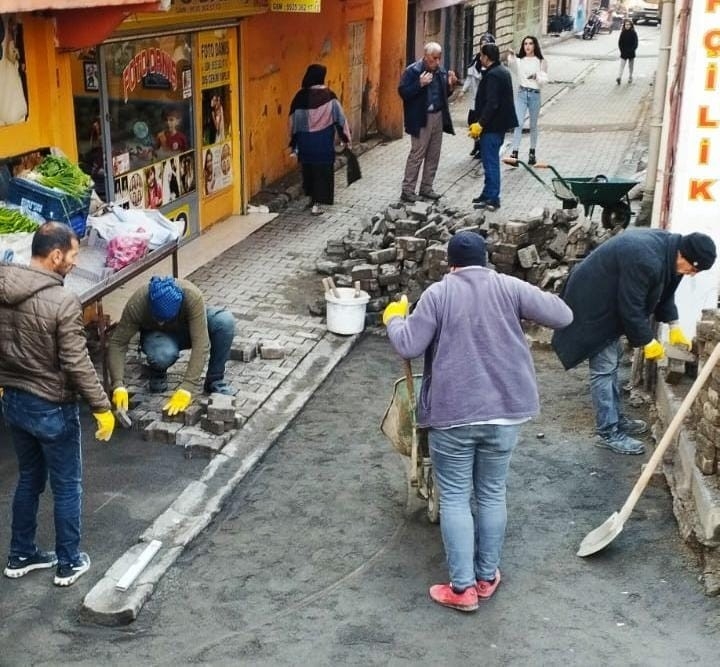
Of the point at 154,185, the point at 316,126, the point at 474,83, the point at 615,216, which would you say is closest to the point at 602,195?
the point at 615,216

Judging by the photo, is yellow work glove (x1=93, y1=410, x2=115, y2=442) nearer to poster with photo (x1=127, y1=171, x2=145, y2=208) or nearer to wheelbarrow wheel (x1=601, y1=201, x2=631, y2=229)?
poster with photo (x1=127, y1=171, x2=145, y2=208)

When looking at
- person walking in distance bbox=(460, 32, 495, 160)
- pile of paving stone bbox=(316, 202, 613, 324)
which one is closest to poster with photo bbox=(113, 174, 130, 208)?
pile of paving stone bbox=(316, 202, 613, 324)

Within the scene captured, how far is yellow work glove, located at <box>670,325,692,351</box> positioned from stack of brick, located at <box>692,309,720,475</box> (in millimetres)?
697

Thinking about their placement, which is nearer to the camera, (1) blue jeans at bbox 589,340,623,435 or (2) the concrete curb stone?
(2) the concrete curb stone

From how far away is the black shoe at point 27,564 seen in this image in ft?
18.0

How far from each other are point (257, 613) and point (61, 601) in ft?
3.35

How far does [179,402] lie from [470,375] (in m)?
2.77

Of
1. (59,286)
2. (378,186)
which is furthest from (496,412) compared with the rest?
(378,186)

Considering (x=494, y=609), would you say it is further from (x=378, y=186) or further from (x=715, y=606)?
(x=378, y=186)

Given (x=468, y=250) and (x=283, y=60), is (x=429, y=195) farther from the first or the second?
(x=468, y=250)

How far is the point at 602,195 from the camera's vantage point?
1152cm

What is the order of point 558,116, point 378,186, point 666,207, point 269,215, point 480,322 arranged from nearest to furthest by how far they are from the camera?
1. point 480,322
2. point 666,207
3. point 269,215
4. point 378,186
5. point 558,116

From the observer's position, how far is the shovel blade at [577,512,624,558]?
18.7 ft

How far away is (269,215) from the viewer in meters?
13.3
